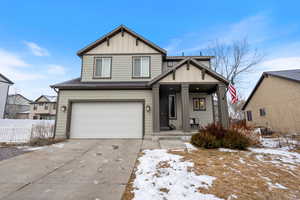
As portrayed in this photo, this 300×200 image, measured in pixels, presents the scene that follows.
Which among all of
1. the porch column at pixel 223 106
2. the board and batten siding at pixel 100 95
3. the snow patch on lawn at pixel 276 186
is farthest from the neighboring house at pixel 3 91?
the snow patch on lawn at pixel 276 186

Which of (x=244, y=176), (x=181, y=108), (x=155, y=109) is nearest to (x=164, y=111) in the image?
(x=181, y=108)

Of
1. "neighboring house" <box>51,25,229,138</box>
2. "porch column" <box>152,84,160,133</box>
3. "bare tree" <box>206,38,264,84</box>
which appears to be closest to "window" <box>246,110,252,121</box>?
"bare tree" <box>206,38,264,84</box>

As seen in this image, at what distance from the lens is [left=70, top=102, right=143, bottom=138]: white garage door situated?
28.5ft

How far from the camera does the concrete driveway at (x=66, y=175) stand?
2.81 m

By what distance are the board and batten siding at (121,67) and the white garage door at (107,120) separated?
2.14 meters

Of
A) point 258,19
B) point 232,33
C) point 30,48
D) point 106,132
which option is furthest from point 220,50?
point 30,48

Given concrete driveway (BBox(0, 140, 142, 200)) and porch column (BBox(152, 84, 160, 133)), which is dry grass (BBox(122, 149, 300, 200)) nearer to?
concrete driveway (BBox(0, 140, 142, 200))

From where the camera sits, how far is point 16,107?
30688 mm

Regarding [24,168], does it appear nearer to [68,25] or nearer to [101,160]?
[101,160]

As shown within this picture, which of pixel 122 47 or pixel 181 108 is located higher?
pixel 122 47

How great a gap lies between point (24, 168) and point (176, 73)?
7854 millimetres

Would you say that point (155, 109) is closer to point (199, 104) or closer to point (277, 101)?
point (199, 104)

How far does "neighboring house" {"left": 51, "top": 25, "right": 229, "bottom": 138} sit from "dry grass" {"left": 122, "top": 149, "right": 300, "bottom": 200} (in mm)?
3382

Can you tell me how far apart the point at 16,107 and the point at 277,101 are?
4549 cm
